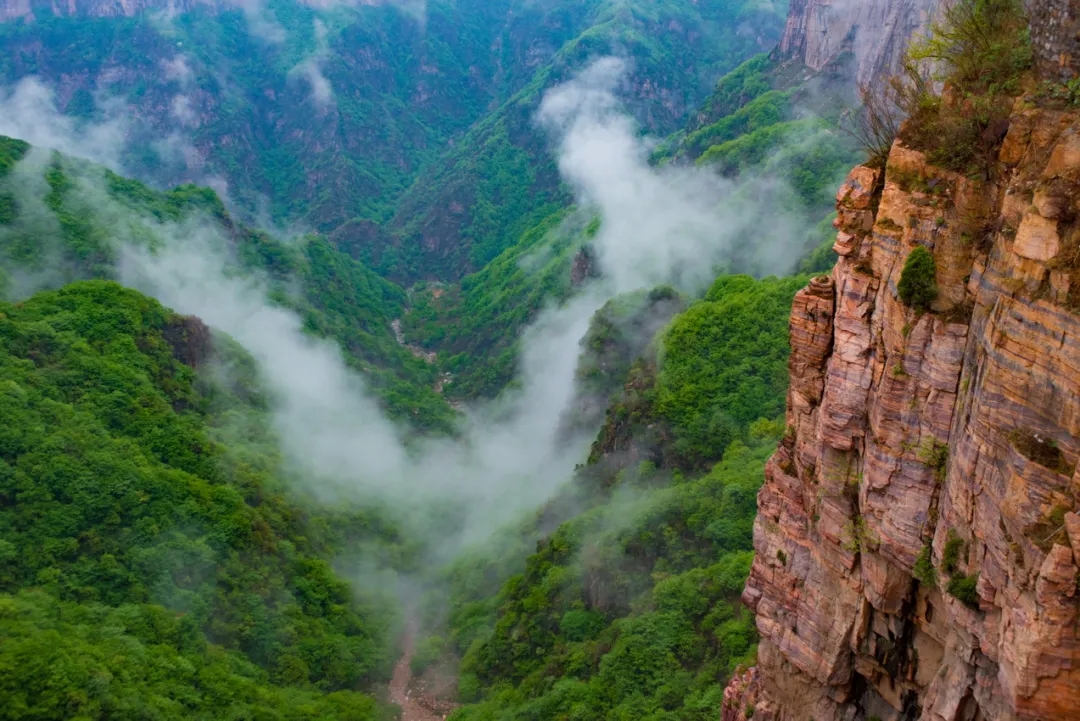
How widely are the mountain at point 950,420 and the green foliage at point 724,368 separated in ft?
164

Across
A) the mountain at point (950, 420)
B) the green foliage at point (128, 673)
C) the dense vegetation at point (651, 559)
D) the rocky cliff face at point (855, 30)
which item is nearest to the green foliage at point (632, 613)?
the dense vegetation at point (651, 559)

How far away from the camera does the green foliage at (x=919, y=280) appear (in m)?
25.0

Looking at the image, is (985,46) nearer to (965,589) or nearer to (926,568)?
(926,568)

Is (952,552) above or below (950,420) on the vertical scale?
below

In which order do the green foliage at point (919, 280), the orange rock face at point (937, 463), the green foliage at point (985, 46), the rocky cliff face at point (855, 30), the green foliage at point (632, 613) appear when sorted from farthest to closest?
the rocky cliff face at point (855, 30)
the green foliage at point (632, 613)
the green foliage at point (919, 280)
the green foliage at point (985, 46)
the orange rock face at point (937, 463)

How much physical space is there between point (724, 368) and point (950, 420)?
64456 millimetres

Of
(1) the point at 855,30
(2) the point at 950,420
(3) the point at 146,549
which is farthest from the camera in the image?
(1) the point at 855,30

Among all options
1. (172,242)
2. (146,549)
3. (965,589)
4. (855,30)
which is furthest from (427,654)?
(855,30)

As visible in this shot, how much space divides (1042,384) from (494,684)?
6703cm

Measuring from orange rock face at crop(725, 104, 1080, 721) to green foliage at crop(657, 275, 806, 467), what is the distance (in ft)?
160

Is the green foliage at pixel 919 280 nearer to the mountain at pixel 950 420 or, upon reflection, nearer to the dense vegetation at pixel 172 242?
the mountain at pixel 950 420

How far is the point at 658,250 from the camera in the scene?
484 feet

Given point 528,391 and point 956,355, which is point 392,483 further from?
point 956,355

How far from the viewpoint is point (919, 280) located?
82.4 feet
